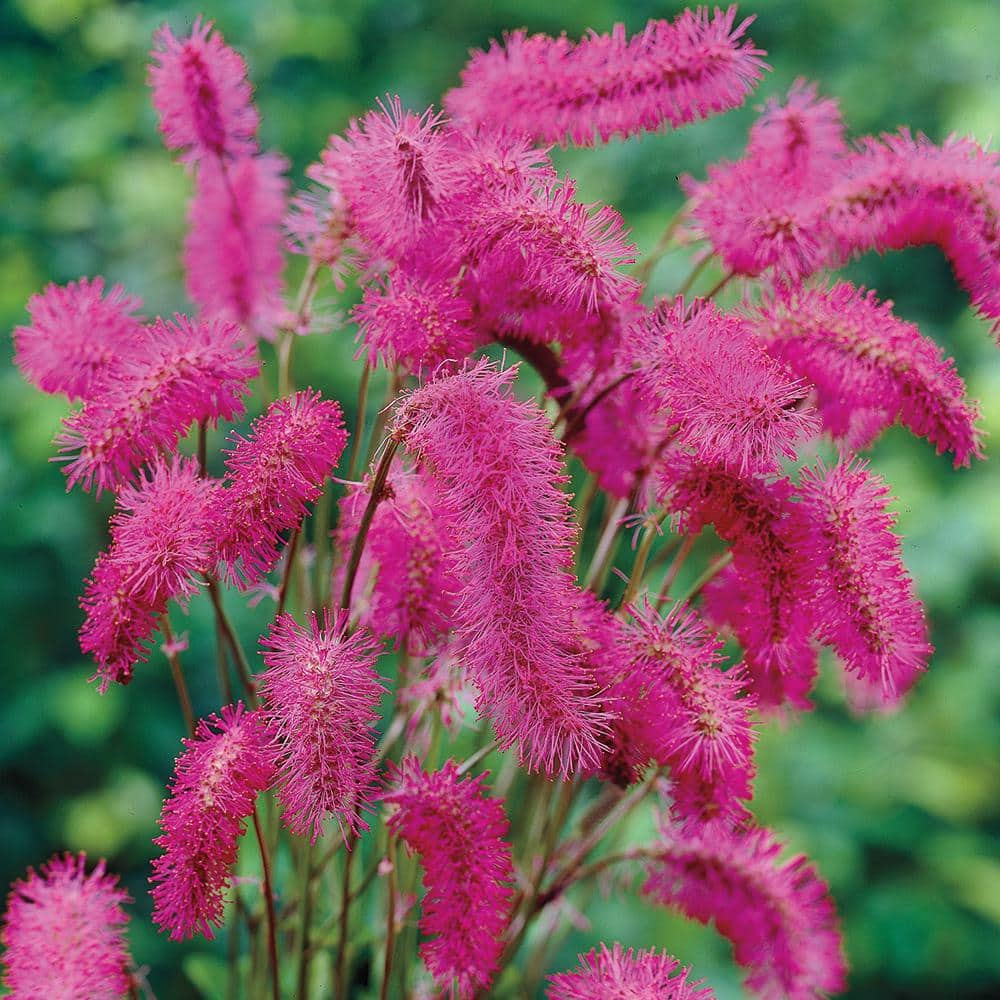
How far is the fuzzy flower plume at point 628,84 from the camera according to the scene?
0.30 m

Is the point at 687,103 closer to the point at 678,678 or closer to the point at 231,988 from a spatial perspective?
the point at 678,678

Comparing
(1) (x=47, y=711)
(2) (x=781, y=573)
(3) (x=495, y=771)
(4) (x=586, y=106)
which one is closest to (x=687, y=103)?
(4) (x=586, y=106)

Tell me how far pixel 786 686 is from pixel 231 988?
0.73ft

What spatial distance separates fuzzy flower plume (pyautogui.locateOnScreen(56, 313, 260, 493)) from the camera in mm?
264

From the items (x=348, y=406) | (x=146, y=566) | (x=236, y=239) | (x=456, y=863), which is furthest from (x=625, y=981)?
(x=348, y=406)

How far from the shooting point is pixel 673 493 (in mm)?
272

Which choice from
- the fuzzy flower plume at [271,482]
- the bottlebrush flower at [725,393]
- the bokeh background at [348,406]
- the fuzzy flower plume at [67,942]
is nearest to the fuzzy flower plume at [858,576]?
the bottlebrush flower at [725,393]

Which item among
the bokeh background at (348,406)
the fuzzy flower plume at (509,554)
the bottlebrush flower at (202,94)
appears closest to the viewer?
the fuzzy flower plume at (509,554)

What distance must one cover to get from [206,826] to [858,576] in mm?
167

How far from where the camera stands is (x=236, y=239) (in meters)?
0.38

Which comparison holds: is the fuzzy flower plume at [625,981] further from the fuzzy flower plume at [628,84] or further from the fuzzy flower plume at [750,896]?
the fuzzy flower plume at [628,84]

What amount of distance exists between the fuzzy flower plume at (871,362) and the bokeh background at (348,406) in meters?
0.50

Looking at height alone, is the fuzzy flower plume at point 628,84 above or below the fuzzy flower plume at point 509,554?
above

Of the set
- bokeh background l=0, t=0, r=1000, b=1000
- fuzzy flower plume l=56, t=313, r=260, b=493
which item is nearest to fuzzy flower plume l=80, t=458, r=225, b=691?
fuzzy flower plume l=56, t=313, r=260, b=493
